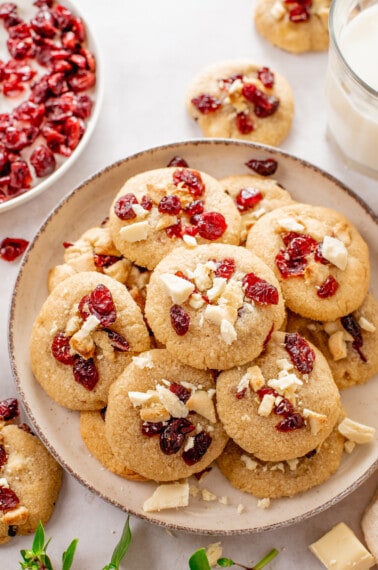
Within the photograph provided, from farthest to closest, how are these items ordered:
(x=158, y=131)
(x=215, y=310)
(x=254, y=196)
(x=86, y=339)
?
1. (x=158, y=131)
2. (x=254, y=196)
3. (x=86, y=339)
4. (x=215, y=310)

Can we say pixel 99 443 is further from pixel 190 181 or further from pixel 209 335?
pixel 190 181

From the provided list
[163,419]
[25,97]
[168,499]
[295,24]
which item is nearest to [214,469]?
[168,499]

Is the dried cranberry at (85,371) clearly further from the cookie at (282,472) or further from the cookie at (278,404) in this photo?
the cookie at (282,472)

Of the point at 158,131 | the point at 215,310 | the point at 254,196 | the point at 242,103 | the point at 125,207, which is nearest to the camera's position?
the point at 215,310

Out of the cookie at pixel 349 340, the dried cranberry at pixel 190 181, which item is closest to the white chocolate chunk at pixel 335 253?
the cookie at pixel 349 340

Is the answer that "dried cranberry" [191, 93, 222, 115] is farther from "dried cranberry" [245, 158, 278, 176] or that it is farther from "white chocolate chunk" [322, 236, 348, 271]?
"white chocolate chunk" [322, 236, 348, 271]

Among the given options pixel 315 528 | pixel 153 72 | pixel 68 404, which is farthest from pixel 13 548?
pixel 153 72

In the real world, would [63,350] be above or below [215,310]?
below

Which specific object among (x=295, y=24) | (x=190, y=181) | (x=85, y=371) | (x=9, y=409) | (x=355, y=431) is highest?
(x=295, y=24)
